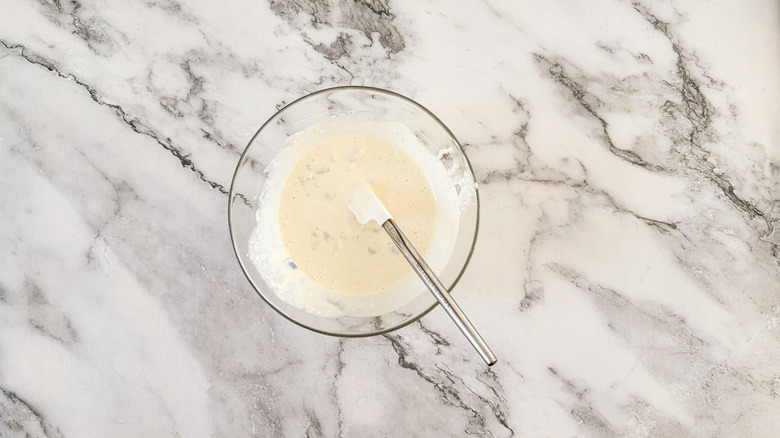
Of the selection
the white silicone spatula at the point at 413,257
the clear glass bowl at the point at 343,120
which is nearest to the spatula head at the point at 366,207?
the white silicone spatula at the point at 413,257

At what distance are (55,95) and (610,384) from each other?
124cm

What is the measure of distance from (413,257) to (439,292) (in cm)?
7

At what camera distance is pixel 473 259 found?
47.0 inches

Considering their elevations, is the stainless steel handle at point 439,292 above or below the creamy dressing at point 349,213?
above

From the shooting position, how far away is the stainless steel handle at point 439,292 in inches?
35.8

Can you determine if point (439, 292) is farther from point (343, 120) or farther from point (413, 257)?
point (343, 120)

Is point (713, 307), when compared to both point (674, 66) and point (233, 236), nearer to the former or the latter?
point (674, 66)

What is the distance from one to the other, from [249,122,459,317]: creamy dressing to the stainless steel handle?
0.27 ft

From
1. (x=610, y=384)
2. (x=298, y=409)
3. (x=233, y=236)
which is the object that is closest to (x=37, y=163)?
(x=233, y=236)

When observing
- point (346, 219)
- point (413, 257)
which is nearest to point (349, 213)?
point (346, 219)

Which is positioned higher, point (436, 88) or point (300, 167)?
point (436, 88)

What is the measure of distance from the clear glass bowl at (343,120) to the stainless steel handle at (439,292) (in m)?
0.12

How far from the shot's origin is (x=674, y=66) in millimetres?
1220

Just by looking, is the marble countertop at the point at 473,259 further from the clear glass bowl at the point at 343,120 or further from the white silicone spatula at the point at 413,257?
the white silicone spatula at the point at 413,257
